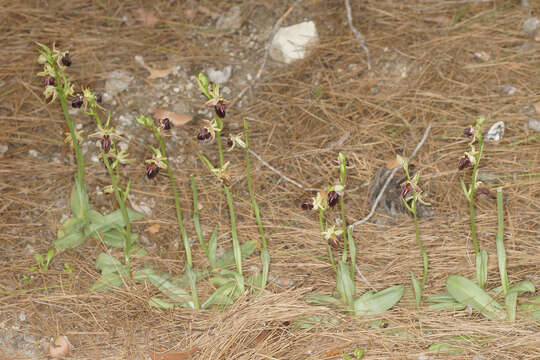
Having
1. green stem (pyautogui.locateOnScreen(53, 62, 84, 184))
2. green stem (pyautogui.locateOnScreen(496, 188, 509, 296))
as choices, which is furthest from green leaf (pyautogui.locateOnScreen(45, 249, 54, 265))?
green stem (pyautogui.locateOnScreen(496, 188, 509, 296))

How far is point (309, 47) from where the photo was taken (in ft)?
13.0

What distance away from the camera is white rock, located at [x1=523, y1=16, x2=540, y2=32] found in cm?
381

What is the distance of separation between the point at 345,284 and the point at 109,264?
125 centimetres

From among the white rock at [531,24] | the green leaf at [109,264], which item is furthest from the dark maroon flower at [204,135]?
the white rock at [531,24]

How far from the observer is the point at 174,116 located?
3.70 meters

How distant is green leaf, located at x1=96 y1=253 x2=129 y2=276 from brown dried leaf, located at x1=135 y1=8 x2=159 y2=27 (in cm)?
201

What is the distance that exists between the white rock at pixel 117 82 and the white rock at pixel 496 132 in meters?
2.41

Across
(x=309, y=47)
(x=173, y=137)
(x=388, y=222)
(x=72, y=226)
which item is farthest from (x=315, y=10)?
(x=72, y=226)

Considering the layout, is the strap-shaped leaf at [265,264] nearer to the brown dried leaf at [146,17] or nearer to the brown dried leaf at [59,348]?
the brown dried leaf at [59,348]

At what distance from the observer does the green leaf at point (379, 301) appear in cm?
267

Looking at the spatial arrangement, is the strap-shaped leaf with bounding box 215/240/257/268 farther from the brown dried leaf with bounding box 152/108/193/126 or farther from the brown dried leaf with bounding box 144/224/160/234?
the brown dried leaf with bounding box 152/108/193/126

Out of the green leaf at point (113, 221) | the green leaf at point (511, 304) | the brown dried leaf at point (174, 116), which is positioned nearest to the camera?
the green leaf at point (511, 304)

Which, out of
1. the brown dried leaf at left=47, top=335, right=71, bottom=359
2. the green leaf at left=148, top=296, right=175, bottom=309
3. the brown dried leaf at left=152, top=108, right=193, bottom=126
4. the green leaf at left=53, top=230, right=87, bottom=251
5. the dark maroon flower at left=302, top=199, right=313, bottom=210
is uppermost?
the dark maroon flower at left=302, top=199, right=313, bottom=210

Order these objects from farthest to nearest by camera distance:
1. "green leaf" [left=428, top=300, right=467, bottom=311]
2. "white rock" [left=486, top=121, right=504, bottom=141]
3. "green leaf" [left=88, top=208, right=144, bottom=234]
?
"white rock" [left=486, top=121, right=504, bottom=141]
"green leaf" [left=88, top=208, right=144, bottom=234]
"green leaf" [left=428, top=300, right=467, bottom=311]
